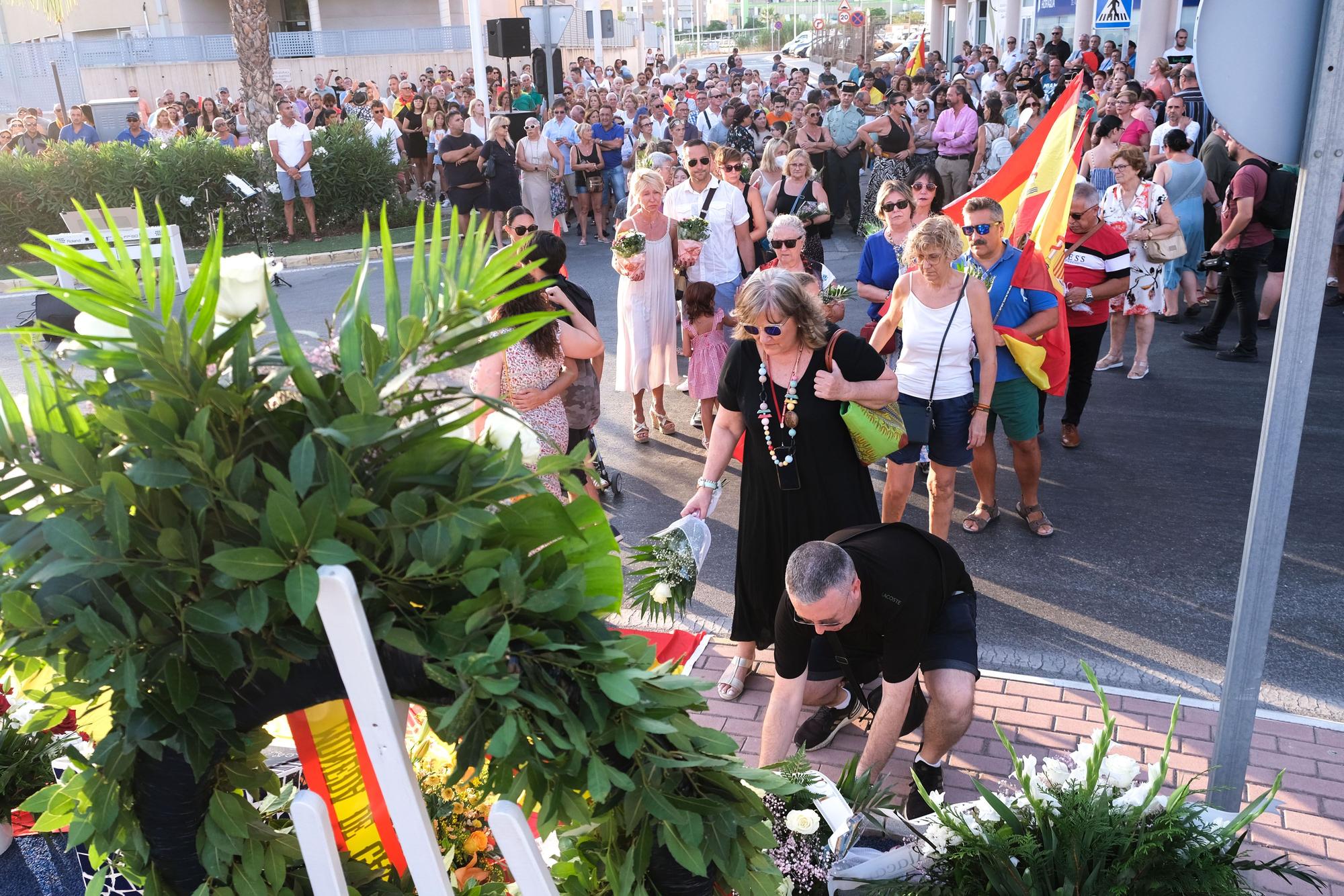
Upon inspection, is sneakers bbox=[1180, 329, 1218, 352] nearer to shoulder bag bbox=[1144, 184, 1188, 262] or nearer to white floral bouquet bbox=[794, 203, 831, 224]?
shoulder bag bbox=[1144, 184, 1188, 262]

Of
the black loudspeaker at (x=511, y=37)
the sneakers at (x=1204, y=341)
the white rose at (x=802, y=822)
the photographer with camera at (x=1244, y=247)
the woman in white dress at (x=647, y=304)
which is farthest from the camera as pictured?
the black loudspeaker at (x=511, y=37)

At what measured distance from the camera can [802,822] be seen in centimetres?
289

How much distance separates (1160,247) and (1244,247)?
3.02 ft

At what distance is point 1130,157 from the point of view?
8734 mm

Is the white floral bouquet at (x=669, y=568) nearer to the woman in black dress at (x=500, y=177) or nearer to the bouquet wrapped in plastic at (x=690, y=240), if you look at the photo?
the bouquet wrapped in plastic at (x=690, y=240)

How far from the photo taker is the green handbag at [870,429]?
446 cm

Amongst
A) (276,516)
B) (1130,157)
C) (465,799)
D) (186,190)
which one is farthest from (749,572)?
(186,190)

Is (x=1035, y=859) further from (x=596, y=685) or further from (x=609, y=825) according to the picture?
(x=596, y=685)

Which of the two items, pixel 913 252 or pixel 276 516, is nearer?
pixel 276 516

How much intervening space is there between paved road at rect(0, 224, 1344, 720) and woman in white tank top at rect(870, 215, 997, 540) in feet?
2.31

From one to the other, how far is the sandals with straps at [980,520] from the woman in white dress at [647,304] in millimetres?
2566

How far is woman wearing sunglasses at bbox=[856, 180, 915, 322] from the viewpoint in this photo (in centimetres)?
704

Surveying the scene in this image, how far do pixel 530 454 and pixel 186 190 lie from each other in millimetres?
15709

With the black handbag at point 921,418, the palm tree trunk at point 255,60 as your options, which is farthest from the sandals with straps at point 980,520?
the palm tree trunk at point 255,60
